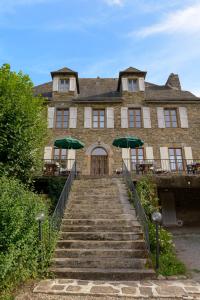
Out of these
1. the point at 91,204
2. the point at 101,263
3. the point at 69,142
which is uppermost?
the point at 69,142

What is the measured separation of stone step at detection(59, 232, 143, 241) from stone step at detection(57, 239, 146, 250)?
0.61 ft

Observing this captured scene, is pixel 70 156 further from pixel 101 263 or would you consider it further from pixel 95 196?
pixel 101 263

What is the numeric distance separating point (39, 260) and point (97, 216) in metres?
2.32

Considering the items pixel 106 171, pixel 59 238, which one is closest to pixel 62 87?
pixel 106 171

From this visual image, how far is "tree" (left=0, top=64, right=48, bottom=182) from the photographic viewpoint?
27.5 ft

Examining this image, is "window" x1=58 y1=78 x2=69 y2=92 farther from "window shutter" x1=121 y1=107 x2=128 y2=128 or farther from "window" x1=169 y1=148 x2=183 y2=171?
"window" x1=169 y1=148 x2=183 y2=171

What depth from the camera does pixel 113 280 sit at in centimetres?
471

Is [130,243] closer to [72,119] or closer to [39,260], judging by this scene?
[39,260]

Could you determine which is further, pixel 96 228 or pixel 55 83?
pixel 55 83

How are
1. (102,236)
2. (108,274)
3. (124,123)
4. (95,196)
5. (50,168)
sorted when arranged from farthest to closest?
(124,123) → (50,168) → (95,196) → (102,236) → (108,274)

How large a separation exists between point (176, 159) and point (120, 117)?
4284mm

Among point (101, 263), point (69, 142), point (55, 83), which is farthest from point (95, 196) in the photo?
point (55, 83)

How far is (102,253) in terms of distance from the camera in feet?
17.8

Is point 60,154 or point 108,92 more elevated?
point 108,92
